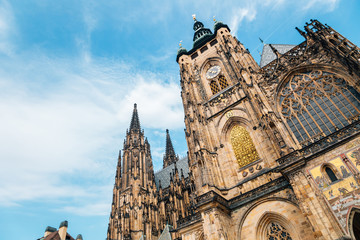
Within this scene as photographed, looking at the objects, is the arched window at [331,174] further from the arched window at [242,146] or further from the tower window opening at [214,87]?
the tower window opening at [214,87]

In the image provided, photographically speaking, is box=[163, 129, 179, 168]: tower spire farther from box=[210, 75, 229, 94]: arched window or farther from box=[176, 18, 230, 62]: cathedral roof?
box=[210, 75, 229, 94]: arched window

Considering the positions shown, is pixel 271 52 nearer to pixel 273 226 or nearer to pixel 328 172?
pixel 328 172

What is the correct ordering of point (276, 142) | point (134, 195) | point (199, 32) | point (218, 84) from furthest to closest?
point (134, 195), point (199, 32), point (218, 84), point (276, 142)

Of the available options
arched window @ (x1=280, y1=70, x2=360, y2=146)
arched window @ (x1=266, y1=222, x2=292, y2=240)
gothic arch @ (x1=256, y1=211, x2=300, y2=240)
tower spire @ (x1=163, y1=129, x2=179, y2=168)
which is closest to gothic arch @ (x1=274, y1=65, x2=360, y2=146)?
arched window @ (x1=280, y1=70, x2=360, y2=146)

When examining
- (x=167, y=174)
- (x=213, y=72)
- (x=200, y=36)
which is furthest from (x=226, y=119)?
(x=167, y=174)

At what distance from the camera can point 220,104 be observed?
18.0m

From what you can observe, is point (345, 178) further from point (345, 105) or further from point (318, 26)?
point (318, 26)

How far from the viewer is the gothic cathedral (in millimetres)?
9156

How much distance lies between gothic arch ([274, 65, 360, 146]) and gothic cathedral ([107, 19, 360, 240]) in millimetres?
55

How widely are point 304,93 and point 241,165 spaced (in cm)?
606

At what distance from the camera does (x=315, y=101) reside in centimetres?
1305

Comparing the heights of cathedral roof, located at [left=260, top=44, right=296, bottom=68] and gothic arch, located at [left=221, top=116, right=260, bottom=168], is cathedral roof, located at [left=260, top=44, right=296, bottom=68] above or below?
above

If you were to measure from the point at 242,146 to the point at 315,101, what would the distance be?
5.23m

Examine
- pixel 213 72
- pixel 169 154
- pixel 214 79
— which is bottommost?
pixel 214 79
